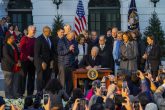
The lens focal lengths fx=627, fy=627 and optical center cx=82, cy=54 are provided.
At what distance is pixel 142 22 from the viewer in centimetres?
Result: 2697

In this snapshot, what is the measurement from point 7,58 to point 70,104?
13.4 feet

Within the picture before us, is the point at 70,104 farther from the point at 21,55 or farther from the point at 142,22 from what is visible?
the point at 142,22

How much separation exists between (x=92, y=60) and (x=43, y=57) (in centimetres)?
133

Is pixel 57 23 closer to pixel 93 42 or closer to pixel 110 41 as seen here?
pixel 110 41

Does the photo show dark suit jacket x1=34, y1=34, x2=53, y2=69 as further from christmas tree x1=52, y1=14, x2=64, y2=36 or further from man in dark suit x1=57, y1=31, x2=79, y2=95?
christmas tree x1=52, y1=14, x2=64, y2=36

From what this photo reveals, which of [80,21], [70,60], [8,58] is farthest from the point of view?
[80,21]

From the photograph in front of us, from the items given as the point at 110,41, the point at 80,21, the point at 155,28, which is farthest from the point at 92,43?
the point at 155,28

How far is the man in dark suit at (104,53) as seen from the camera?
16109 mm

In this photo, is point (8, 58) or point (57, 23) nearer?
point (8, 58)

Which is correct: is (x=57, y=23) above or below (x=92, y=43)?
above

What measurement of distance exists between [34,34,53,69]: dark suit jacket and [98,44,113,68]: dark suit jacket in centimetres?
156

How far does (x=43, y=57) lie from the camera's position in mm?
15047

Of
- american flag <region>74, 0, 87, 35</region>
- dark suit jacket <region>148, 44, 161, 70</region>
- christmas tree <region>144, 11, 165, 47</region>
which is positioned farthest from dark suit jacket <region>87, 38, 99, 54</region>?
christmas tree <region>144, 11, 165, 47</region>

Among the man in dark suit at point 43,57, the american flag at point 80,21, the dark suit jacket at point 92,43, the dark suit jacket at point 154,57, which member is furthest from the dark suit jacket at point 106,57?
the american flag at point 80,21
